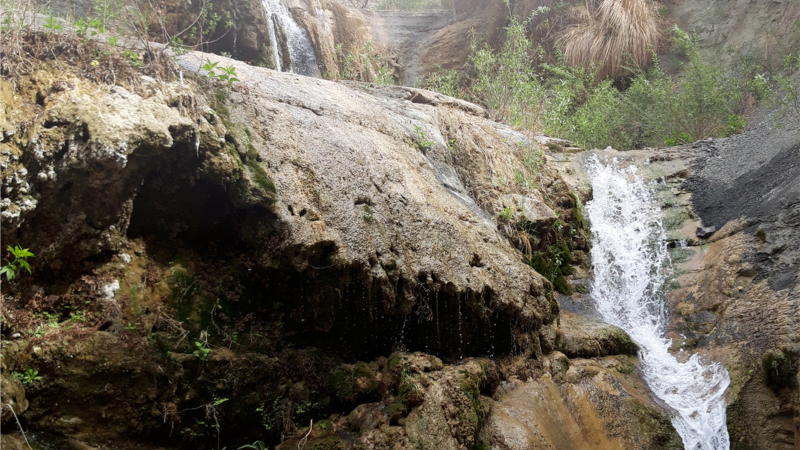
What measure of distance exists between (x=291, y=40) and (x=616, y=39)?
22.3 ft

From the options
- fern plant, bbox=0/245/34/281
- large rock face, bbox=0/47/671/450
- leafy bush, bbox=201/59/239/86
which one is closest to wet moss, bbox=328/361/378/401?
large rock face, bbox=0/47/671/450

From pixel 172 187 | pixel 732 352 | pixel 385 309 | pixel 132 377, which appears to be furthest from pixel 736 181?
pixel 132 377

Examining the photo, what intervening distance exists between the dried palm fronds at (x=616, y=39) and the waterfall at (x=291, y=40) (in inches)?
218

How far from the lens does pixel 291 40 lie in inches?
395

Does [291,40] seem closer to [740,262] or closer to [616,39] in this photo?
[616,39]

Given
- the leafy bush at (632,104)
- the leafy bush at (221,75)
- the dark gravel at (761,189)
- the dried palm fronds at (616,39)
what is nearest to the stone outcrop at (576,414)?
the dark gravel at (761,189)

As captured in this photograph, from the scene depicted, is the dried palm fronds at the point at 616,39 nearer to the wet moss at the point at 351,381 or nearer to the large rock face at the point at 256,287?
the large rock face at the point at 256,287

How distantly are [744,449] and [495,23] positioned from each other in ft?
37.6

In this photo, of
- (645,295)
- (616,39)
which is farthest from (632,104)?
(645,295)

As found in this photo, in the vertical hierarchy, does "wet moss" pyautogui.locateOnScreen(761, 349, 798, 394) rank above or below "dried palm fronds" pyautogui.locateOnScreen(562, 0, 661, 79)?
below

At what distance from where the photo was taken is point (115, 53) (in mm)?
3814

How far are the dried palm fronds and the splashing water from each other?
13.2 ft

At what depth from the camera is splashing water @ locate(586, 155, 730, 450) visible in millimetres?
4812

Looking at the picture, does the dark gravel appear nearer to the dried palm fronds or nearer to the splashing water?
the splashing water
